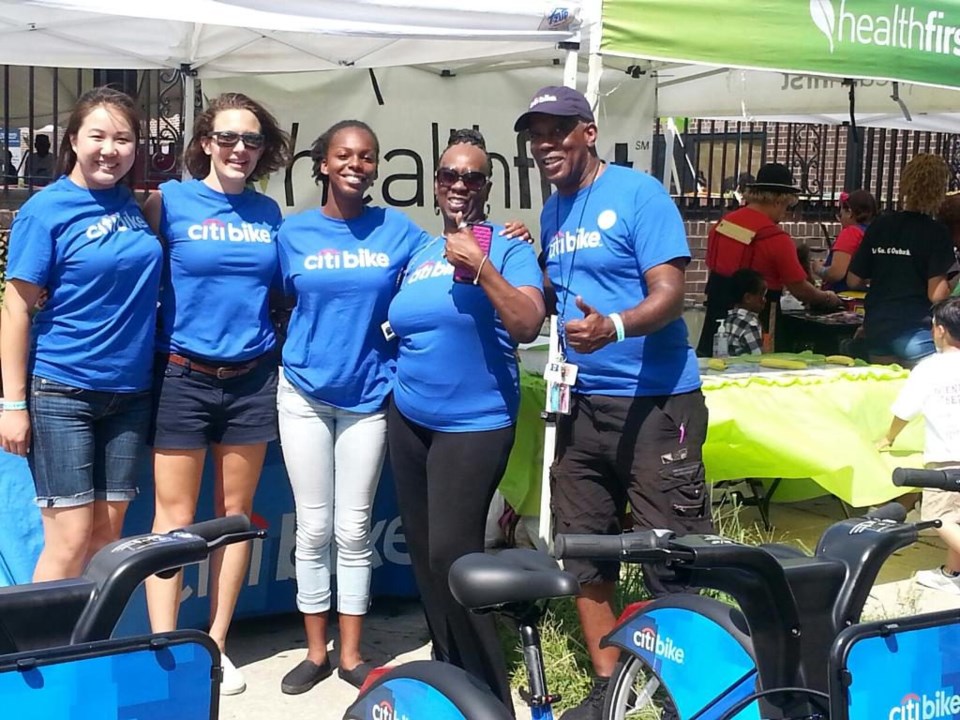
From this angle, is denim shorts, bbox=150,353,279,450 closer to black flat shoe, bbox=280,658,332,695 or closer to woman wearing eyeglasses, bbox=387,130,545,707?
woman wearing eyeglasses, bbox=387,130,545,707

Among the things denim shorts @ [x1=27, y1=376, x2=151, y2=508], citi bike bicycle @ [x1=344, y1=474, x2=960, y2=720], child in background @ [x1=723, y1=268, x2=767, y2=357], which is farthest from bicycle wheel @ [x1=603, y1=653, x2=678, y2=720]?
child in background @ [x1=723, y1=268, x2=767, y2=357]

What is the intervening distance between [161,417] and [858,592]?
7.40ft

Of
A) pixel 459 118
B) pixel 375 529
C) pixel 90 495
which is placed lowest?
pixel 375 529

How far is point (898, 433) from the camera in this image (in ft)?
16.4

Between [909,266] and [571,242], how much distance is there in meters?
3.50

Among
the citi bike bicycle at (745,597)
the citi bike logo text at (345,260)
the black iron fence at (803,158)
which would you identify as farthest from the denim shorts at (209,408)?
the black iron fence at (803,158)

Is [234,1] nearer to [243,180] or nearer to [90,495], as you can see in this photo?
[243,180]

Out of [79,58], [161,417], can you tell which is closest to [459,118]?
[79,58]

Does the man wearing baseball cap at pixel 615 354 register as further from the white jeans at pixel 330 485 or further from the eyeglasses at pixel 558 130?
the white jeans at pixel 330 485

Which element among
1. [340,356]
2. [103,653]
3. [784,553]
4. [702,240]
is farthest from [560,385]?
[702,240]

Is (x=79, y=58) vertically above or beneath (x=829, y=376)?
above

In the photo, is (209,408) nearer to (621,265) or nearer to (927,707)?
(621,265)

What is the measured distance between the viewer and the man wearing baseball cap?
128 inches

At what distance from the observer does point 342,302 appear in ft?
11.4
